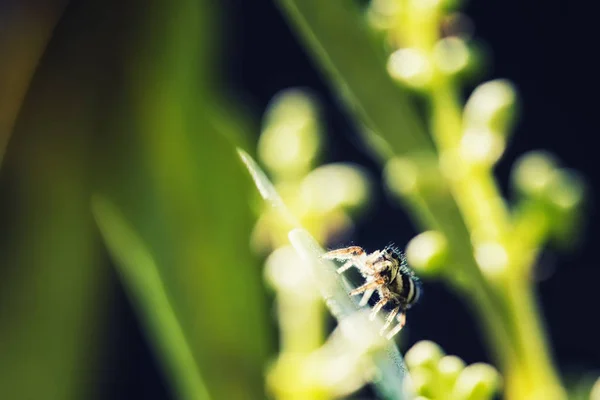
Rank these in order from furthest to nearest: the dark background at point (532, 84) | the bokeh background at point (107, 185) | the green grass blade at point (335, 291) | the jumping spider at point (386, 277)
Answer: the dark background at point (532, 84) → the bokeh background at point (107, 185) → the jumping spider at point (386, 277) → the green grass blade at point (335, 291)

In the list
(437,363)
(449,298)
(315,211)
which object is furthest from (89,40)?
(449,298)

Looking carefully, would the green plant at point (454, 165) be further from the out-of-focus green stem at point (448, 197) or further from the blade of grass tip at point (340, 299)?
the blade of grass tip at point (340, 299)

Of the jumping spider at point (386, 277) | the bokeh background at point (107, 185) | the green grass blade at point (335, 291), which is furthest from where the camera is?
the bokeh background at point (107, 185)

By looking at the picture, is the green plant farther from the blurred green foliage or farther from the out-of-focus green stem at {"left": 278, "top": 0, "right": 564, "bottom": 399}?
the blurred green foliage

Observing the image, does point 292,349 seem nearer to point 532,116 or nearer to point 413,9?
point 413,9

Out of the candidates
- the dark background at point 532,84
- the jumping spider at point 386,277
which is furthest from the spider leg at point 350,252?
the dark background at point 532,84
